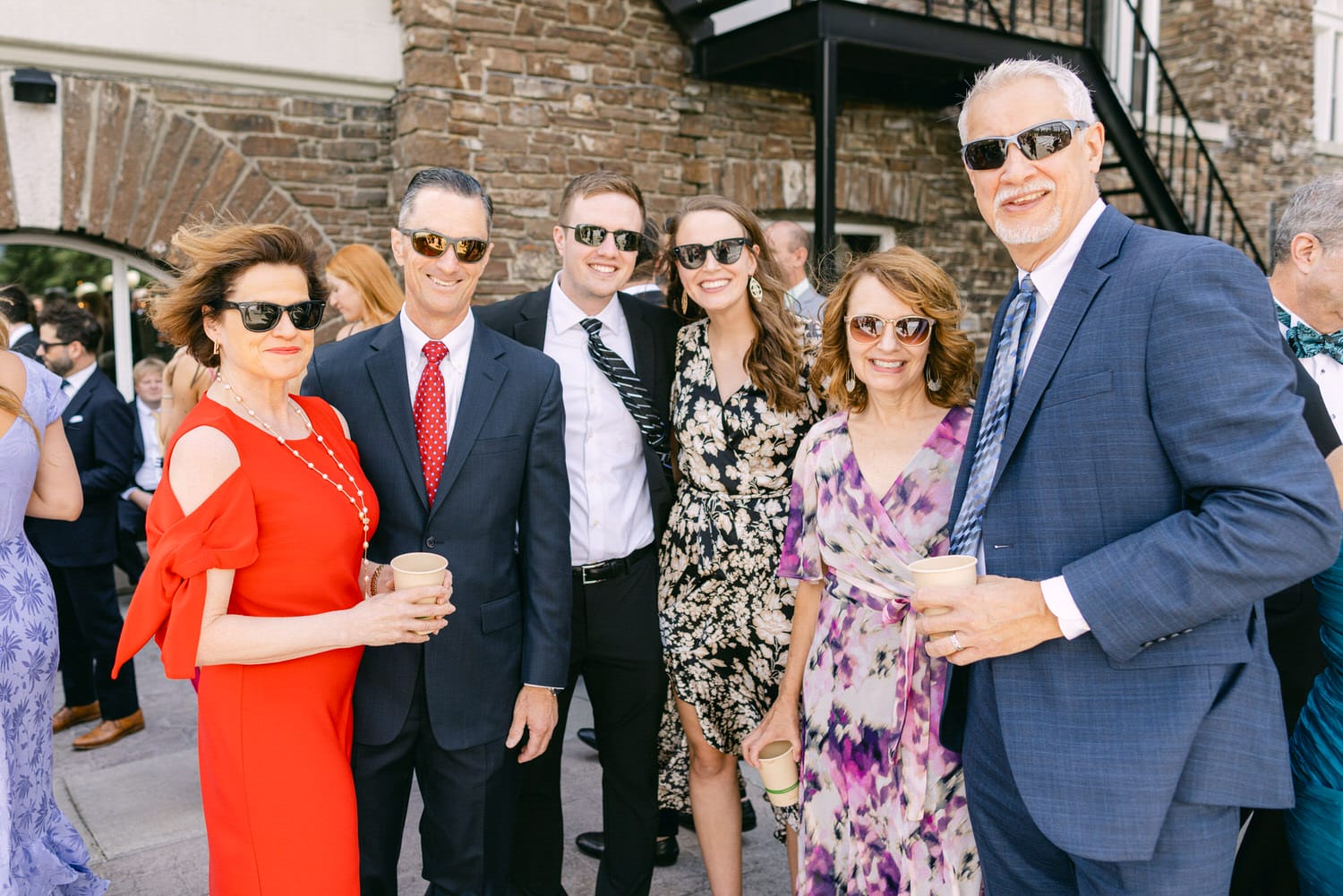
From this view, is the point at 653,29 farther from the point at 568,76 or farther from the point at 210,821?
the point at 210,821

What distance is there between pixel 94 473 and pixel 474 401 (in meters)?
3.46

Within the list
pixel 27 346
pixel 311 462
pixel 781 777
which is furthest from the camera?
pixel 27 346

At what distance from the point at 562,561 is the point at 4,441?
1726 mm

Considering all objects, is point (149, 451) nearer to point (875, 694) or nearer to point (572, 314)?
point (572, 314)

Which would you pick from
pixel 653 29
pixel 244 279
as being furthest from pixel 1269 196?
pixel 244 279

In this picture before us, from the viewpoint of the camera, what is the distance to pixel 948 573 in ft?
5.53

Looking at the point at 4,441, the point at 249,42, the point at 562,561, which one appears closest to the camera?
the point at 562,561

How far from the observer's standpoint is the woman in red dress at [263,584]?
76.6 inches

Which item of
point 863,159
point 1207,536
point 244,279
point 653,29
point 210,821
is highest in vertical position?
point 653,29

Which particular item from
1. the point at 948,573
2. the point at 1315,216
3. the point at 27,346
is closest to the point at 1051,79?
the point at 948,573

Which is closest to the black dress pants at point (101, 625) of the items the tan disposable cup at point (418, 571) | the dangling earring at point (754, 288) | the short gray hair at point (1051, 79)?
the tan disposable cup at point (418, 571)

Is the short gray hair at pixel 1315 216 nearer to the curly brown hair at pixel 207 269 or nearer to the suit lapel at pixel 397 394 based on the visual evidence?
the suit lapel at pixel 397 394

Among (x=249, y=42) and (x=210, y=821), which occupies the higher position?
(x=249, y=42)

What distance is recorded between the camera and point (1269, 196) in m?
12.1
